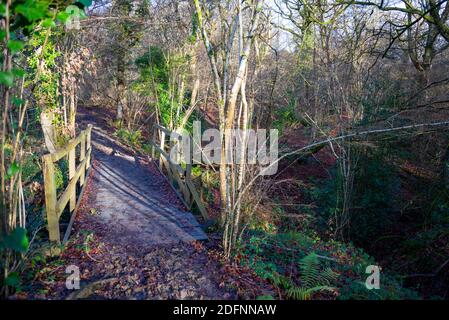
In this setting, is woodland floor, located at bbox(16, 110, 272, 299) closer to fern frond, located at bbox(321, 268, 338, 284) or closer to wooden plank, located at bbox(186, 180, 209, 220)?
wooden plank, located at bbox(186, 180, 209, 220)

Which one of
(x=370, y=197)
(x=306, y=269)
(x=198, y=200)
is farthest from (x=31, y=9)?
(x=370, y=197)

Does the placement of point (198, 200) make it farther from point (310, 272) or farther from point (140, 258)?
point (310, 272)

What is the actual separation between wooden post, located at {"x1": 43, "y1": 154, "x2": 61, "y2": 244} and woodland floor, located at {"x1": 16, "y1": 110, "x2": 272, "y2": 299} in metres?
0.30

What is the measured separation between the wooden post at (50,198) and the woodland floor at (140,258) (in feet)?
1.00

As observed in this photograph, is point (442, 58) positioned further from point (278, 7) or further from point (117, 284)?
point (117, 284)

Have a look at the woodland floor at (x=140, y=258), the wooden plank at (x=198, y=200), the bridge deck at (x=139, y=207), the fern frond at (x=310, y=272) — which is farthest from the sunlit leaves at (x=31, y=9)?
the wooden plank at (x=198, y=200)

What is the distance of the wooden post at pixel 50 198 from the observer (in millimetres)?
3896

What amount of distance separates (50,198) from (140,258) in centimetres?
133

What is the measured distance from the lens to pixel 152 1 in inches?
525

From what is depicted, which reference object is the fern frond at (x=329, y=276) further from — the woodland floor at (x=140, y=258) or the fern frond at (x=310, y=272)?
the woodland floor at (x=140, y=258)

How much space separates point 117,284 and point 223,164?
2276 mm

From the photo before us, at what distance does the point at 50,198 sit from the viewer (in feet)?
13.1

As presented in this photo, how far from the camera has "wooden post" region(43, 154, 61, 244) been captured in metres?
3.90

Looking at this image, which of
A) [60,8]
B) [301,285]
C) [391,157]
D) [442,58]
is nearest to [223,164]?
[301,285]
